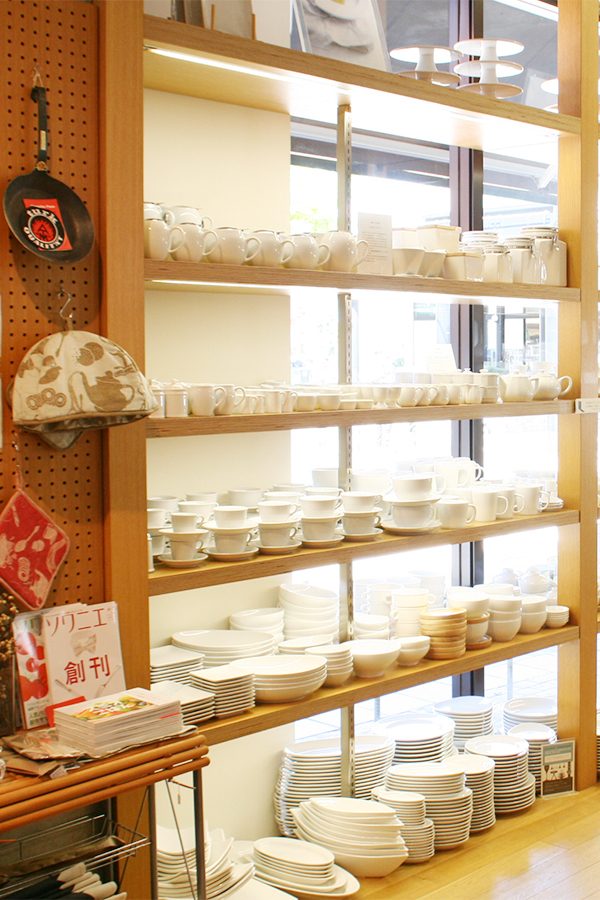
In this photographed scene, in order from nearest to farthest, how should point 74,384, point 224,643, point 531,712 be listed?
point 74,384, point 224,643, point 531,712

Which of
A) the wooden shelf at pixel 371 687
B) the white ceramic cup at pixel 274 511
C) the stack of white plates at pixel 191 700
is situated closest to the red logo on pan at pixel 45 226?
the white ceramic cup at pixel 274 511

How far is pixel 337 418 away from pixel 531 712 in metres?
1.73

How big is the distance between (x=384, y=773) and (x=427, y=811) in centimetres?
24

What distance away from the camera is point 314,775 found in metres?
3.39

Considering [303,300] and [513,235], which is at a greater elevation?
[513,235]

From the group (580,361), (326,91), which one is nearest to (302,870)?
(580,361)

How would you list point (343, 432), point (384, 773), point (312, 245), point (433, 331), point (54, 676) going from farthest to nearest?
point (433, 331) < point (384, 773) < point (343, 432) < point (312, 245) < point (54, 676)

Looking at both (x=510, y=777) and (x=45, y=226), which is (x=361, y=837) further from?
(x=45, y=226)

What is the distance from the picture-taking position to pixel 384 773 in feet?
11.6

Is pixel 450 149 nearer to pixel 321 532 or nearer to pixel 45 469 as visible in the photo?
pixel 321 532

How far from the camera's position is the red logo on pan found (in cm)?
234

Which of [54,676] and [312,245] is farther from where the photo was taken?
[312,245]

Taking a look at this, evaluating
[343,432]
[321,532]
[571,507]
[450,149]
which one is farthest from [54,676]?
[450,149]

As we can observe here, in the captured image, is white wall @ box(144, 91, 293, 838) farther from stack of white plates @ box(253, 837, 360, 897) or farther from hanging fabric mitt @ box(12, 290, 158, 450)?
hanging fabric mitt @ box(12, 290, 158, 450)
